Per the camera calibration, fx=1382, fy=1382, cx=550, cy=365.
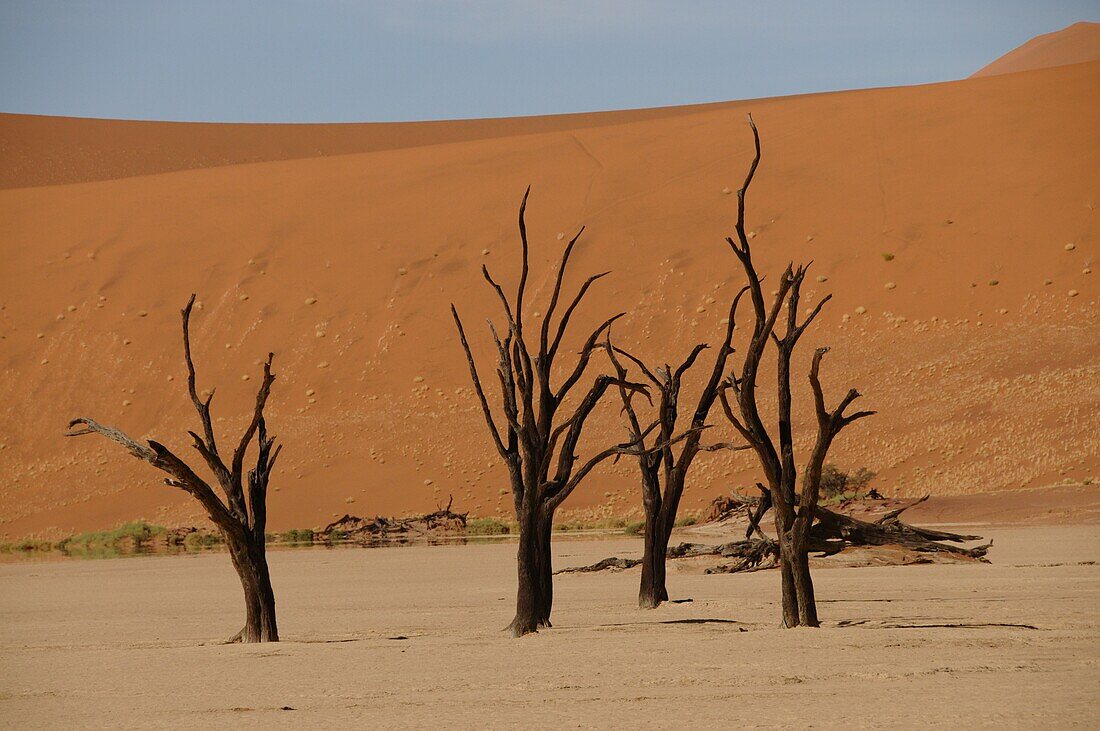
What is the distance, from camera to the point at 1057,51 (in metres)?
133

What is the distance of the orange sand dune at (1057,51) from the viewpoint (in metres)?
129

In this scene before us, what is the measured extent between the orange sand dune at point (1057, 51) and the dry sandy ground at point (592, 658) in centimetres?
12117

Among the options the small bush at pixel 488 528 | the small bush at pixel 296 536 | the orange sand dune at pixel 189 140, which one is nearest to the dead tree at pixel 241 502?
the small bush at pixel 488 528

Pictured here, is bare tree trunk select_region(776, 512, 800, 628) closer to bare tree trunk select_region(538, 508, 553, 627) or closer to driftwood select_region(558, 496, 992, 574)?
bare tree trunk select_region(538, 508, 553, 627)

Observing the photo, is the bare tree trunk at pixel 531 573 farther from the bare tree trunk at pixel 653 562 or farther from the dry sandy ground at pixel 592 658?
the bare tree trunk at pixel 653 562

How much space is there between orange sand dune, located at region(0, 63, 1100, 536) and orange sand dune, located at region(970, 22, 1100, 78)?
7857 cm

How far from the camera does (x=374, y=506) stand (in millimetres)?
37469

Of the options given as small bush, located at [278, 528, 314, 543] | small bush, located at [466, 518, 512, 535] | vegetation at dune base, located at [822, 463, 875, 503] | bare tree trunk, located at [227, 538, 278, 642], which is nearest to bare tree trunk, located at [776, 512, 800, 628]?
bare tree trunk, located at [227, 538, 278, 642]

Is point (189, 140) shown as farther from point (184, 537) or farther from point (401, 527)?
A: point (401, 527)

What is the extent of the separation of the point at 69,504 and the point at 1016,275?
95.8 feet

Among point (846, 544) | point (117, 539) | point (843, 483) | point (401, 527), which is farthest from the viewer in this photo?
point (117, 539)

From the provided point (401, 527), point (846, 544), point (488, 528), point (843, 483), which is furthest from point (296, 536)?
point (846, 544)

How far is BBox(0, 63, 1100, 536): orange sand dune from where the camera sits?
37375 millimetres

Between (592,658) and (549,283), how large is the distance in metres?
35.9
